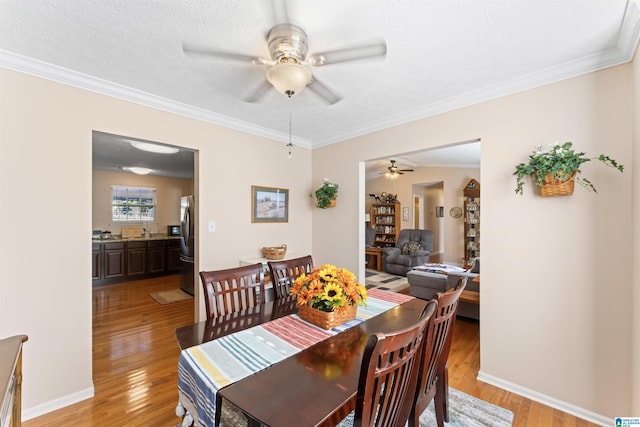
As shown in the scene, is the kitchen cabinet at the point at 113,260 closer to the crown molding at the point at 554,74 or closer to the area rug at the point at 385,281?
the area rug at the point at 385,281

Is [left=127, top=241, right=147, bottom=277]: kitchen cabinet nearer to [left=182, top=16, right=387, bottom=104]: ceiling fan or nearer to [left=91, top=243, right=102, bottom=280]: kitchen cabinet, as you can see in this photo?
[left=91, top=243, right=102, bottom=280]: kitchen cabinet

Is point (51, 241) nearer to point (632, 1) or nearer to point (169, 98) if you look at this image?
point (169, 98)

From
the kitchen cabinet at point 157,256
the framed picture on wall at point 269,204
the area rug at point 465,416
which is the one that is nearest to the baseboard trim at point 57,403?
the area rug at point 465,416

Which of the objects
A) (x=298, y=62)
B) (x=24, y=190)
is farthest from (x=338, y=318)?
(x=24, y=190)

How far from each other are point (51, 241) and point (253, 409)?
211 cm

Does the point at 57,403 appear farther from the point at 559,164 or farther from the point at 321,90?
the point at 559,164

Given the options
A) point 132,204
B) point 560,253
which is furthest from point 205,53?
point 132,204

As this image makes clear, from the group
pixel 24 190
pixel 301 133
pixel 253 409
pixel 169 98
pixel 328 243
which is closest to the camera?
pixel 253 409

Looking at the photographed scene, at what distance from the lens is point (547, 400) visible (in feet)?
6.60

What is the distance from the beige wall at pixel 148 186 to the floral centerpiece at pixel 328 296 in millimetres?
6170

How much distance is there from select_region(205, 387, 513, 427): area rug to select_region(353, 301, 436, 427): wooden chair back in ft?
3.37

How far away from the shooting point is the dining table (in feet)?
2.98

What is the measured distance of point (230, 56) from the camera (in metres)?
1.47

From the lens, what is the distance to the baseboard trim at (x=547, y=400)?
5.99 ft
